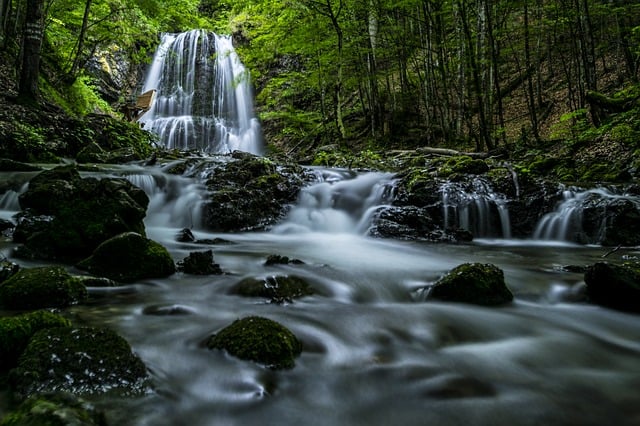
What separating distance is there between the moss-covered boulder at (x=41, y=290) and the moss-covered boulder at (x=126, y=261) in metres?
0.81

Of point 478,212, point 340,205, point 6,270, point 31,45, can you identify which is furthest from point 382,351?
point 31,45

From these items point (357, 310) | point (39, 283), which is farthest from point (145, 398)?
point (357, 310)

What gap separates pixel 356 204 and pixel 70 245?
6034 millimetres

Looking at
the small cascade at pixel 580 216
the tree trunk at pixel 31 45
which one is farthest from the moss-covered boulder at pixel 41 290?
the tree trunk at pixel 31 45

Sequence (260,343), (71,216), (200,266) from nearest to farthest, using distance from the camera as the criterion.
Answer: (260,343) < (200,266) < (71,216)

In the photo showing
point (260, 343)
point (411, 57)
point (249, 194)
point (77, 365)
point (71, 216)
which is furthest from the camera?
point (411, 57)

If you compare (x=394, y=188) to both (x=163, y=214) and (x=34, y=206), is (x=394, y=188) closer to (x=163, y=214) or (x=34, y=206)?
(x=163, y=214)

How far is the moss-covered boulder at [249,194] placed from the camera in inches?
338

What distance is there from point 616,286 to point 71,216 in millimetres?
6167

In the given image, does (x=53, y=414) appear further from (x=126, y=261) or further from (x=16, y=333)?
(x=126, y=261)

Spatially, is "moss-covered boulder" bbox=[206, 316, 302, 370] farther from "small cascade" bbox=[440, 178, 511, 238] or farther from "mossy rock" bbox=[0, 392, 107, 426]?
"small cascade" bbox=[440, 178, 511, 238]

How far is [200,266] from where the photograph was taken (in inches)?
198

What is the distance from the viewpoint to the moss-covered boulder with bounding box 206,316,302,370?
2734 mm

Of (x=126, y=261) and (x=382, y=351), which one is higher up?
(x=126, y=261)
